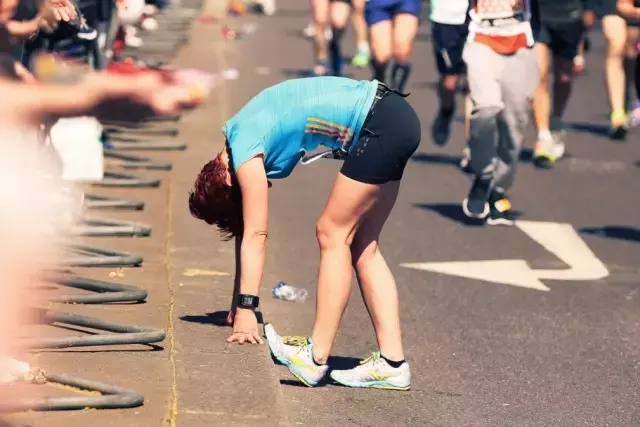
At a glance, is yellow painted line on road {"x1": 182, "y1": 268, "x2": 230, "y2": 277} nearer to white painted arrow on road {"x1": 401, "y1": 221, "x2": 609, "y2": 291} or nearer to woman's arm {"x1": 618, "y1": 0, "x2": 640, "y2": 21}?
white painted arrow on road {"x1": 401, "y1": 221, "x2": 609, "y2": 291}

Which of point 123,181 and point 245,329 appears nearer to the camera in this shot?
point 245,329

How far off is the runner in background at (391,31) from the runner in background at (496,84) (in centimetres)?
295

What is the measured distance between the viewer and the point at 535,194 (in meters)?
12.3

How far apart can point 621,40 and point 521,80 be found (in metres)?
4.56

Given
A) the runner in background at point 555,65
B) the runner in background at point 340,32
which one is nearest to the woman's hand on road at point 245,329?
the runner in background at point 555,65

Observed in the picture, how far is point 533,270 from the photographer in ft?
31.7

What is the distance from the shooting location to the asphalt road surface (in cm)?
685

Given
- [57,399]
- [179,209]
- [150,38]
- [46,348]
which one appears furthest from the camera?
[150,38]

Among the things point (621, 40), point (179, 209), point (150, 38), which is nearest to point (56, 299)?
point (179, 209)

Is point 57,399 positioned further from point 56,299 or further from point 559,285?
point 559,285

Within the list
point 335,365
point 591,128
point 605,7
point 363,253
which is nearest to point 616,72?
point 605,7

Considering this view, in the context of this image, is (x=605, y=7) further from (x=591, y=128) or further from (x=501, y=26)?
(x=501, y=26)

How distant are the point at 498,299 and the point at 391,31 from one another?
19.4ft

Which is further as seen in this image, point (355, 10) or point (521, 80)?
point (355, 10)
